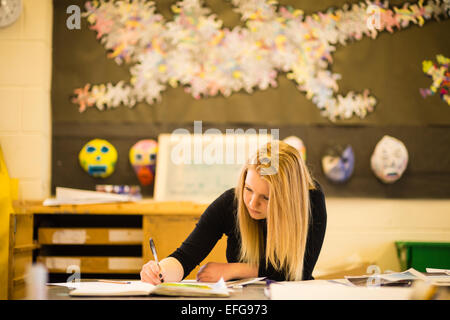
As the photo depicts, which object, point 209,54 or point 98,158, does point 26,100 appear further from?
point 209,54

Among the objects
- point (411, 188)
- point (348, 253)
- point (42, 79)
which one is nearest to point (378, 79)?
point (411, 188)

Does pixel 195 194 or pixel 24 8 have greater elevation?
pixel 24 8

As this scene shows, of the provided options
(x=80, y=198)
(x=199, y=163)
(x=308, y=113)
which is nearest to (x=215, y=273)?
(x=80, y=198)

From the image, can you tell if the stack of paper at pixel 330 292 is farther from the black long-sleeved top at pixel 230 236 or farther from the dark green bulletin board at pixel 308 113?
the dark green bulletin board at pixel 308 113

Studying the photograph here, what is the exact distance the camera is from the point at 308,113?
2166 mm

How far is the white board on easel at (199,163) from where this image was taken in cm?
203

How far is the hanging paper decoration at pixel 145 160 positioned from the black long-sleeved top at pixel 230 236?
2.78 feet

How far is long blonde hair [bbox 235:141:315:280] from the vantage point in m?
1.09

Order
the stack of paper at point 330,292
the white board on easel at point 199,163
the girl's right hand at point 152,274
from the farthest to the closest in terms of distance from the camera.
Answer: the white board on easel at point 199,163
the girl's right hand at point 152,274
the stack of paper at point 330,292

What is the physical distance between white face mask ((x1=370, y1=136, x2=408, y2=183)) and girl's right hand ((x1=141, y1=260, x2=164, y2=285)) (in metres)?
1.41

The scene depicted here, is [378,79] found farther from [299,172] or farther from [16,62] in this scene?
[16,62]

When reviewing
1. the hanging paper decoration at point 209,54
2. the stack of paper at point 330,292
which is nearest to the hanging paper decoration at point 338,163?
the hanging paper decoration at point 209,54
